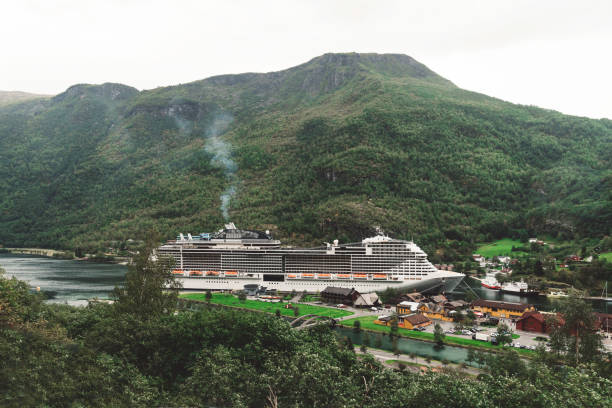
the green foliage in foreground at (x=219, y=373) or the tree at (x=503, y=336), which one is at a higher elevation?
the green foliage in foreground at (x=219, y=373)

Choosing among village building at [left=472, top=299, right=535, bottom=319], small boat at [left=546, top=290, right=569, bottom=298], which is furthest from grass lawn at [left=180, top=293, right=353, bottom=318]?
small boat at [left=546, top=290, right=569, bottom=298]

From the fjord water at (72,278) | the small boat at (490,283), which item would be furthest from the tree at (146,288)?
the small boat at (490,283)

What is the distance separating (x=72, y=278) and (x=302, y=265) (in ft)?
145

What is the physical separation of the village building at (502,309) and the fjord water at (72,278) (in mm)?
44588

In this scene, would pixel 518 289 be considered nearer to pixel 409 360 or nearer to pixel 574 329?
pixel 409 360

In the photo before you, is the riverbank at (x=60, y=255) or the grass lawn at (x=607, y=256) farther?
the riverbank at (x=60, y=255)

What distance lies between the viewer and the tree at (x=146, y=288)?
1005 inches

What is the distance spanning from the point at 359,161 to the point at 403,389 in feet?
377

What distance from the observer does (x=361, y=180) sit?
122750mm

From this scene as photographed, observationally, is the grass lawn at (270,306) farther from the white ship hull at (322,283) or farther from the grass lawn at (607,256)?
the grass lawn at (607,256)

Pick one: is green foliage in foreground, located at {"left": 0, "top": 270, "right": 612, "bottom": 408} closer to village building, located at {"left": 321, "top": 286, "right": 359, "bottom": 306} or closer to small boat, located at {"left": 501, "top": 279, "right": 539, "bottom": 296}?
village building, located at {"left": 321, "top": 286, "right": 359, "bottom": 306}

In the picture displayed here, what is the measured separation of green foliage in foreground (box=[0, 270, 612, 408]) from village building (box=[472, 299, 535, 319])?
1068 inches

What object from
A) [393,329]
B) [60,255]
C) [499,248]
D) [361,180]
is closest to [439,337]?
[393,329]

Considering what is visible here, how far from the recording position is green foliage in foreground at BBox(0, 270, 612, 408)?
51.7 feet
